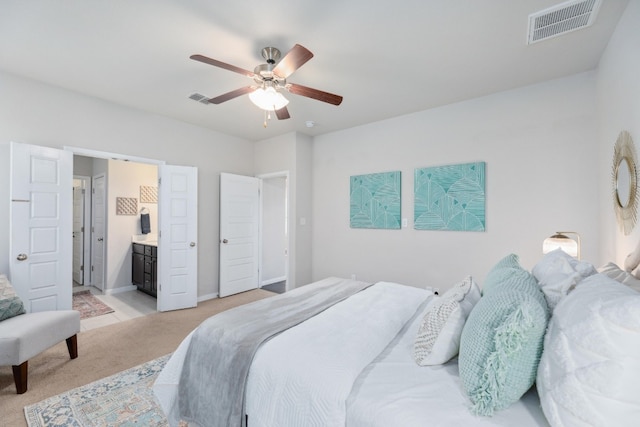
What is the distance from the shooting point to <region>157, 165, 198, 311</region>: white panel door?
13.1ft

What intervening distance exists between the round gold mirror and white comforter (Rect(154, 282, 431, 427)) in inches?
64.0

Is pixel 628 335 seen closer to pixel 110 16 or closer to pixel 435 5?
pixel 435 5

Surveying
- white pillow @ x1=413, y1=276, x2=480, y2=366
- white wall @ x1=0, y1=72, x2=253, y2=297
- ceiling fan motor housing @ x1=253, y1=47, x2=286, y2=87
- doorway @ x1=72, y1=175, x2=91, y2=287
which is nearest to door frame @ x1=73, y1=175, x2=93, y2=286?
doorway @ x1=72, y1=175, x2=91, y2=287

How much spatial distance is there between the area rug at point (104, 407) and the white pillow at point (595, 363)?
6.91ft

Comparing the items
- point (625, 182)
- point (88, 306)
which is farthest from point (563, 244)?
point (88, 306)

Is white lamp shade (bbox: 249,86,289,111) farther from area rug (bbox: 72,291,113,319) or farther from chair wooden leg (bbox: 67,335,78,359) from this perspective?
area rug (bbox: 72,291,113,319)

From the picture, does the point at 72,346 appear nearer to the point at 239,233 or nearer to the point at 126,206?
the point at 239,233

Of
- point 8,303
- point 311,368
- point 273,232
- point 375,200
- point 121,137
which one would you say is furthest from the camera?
point 273,232

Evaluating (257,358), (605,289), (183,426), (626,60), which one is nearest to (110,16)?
(257,358)

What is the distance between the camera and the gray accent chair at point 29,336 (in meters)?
2.03

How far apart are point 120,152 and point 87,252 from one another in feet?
8.97

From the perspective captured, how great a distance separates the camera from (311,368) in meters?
1.26

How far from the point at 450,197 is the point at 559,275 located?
236cm

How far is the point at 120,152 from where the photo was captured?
145 inches
